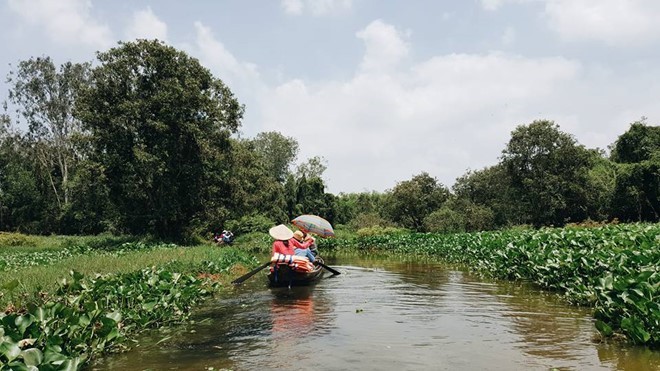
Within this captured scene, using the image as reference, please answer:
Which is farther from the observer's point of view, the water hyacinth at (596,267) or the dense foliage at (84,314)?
the water hyacinth at (596,267)

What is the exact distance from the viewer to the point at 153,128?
2681cm

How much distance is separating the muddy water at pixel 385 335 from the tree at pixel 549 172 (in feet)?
84.7

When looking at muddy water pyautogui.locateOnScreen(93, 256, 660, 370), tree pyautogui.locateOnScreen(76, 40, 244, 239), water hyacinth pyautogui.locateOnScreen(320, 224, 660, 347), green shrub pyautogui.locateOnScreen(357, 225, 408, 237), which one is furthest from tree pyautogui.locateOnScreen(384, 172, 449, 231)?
muddy water pyautogui.locateOnScreen(93, 256, 660, 370)

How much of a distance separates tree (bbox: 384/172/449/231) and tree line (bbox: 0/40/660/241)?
108 millimetres

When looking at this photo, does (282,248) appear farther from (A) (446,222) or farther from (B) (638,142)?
(B) (638,142)

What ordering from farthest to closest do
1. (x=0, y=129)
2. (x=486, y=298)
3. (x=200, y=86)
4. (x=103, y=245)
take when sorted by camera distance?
1. (x=0, y=129)
2. (x=200, y=86)
3. (x=103, y=245)
4. (x=486, y=298)

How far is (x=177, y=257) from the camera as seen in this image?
1562 cm

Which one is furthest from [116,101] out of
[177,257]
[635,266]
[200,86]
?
[635,266]

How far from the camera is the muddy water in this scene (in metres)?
6.62

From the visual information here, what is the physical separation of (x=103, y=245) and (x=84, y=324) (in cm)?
2172

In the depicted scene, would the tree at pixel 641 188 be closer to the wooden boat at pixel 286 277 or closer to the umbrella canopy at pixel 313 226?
the umbrella canopy at pixel 313 226

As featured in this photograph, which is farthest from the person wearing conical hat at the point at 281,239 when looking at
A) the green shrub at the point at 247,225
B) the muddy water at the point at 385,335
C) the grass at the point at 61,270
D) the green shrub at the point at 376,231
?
the green shrub at the point at 247,225

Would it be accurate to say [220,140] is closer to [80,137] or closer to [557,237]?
[80,137]

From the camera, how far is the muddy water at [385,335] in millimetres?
6621
